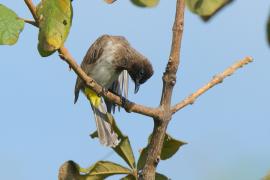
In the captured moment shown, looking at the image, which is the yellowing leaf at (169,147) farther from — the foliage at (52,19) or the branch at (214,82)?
the foliage at (52,19)

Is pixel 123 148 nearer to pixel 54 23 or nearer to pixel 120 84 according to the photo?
pixel 54 23

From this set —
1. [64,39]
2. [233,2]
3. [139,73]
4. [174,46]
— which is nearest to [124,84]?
[139,73]

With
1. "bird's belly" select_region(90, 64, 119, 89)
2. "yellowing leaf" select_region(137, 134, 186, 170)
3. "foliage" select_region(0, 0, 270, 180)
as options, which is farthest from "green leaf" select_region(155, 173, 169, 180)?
"bird's belly" select_region(90, 64, 119, 89)

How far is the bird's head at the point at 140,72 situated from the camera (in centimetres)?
670

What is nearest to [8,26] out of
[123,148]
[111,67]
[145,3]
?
[145,3]

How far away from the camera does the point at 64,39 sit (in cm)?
117

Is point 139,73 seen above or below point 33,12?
below

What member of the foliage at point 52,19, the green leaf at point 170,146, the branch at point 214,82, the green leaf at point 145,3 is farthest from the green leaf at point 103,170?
the green leaf at point 145,3

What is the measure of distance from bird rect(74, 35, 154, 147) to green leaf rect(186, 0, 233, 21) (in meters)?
5.33

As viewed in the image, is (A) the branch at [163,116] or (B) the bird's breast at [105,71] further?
(B) the bird's breast at [105,71]

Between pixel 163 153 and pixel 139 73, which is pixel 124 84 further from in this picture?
pixel 163 153

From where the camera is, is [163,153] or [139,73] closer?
[163,153]

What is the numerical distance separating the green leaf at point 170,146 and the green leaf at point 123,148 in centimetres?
14

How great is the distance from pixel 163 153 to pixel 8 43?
3.78 feet
